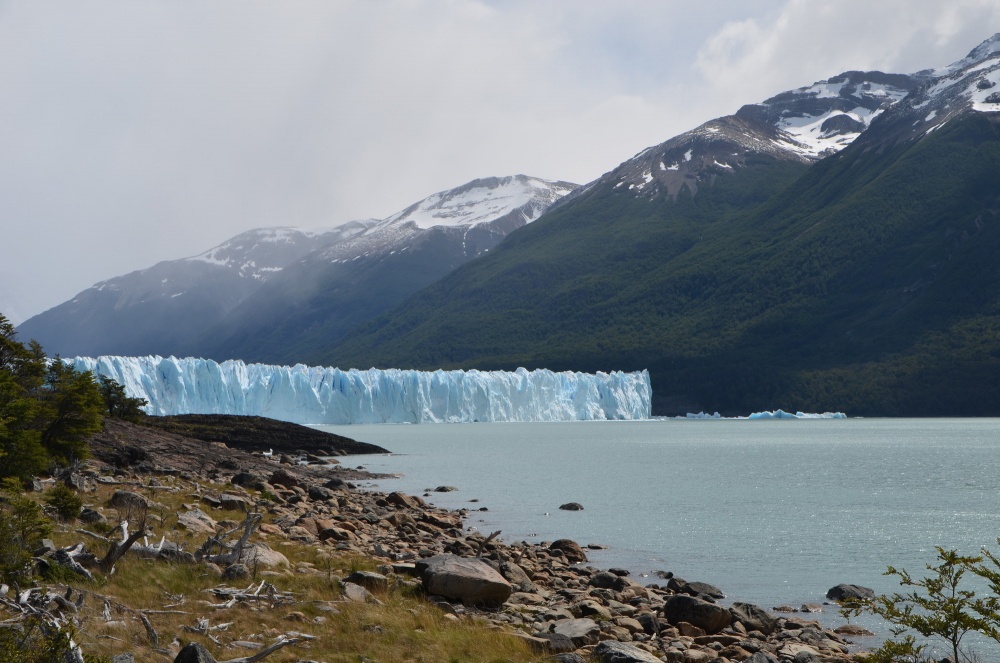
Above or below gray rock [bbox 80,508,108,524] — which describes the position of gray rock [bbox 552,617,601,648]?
below

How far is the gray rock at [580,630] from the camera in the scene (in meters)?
9.61

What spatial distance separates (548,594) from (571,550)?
5.51 m

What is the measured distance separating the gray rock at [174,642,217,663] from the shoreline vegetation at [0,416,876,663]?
0.02m

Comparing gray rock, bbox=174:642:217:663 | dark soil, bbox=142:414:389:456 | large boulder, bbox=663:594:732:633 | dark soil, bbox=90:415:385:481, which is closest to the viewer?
gray rock, bbox=174:642:217:663

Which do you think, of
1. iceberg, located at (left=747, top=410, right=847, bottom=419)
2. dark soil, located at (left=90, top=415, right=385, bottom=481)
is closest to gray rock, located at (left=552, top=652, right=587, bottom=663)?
dark soil, located at (left=90, top=415, right=385, bottom=481)

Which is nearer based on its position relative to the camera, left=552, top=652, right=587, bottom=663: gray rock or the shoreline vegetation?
the shoreline vegetation

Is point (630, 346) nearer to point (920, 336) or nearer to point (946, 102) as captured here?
point (920, 336)

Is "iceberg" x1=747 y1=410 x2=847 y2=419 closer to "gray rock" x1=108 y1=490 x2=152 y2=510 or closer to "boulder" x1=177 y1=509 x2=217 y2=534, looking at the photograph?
"boulder" x1=177 y1=509 x2=217 y2=534

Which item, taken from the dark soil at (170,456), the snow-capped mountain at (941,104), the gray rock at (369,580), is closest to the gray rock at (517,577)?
the gray rock at (369,580)

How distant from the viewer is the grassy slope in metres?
107

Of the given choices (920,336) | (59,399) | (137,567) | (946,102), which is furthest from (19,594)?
(946,102)

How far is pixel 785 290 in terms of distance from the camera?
129 meters

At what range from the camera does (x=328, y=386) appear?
8650 centimetres

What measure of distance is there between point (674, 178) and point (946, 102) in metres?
57.0
